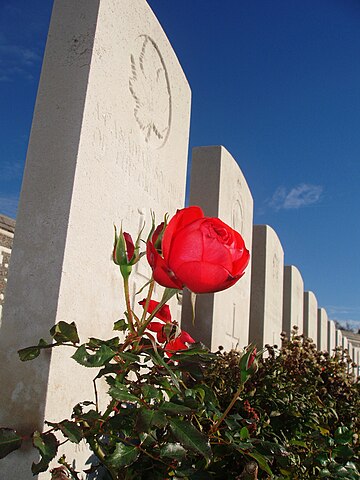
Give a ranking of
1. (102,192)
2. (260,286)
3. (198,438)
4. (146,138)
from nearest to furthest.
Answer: (198,438) < (102,192) < (146,138) < (260,286)

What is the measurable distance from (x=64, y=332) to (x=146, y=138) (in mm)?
1212

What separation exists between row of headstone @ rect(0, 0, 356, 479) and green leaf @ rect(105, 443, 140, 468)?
53 centimetres

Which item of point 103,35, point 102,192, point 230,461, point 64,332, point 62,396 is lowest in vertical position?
point 230,461

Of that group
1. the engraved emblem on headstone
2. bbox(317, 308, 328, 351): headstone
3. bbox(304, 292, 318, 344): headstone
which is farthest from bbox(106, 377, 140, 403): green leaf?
bbox(317, 308, 328, 351): headstone

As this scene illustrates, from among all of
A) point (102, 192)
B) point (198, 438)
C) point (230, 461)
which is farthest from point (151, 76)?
point (198, 438)

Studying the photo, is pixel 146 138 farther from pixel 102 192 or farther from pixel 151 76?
pixel 102 192

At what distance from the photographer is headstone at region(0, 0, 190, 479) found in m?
1.42

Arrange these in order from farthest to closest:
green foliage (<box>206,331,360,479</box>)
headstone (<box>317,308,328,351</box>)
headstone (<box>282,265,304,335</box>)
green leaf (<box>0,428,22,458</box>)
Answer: headstone (<box>317,308,328,351</box>), headstone (<box>282,265,304,335</box>), green foliage (<box>206,331,360,479</box>), green leaf (<box>0,428,22,458</box>)

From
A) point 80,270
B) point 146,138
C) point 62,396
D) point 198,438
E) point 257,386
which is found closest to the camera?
point 198,438

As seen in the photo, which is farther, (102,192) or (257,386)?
(257,386)

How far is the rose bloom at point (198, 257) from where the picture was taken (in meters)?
0.89

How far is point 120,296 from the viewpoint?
1801 millimetres

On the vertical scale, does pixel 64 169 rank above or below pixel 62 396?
above

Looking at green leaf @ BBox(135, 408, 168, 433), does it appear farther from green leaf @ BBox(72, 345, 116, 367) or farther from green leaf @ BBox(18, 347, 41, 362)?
green leaf @ BBox(18, 347, 41, 362)
